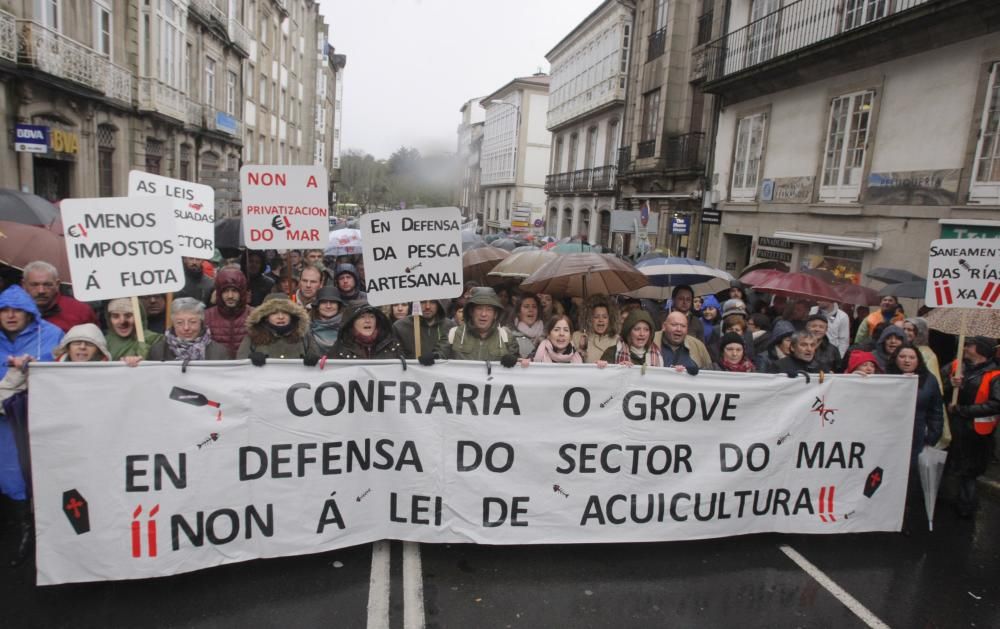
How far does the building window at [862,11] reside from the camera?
1291 centimetres

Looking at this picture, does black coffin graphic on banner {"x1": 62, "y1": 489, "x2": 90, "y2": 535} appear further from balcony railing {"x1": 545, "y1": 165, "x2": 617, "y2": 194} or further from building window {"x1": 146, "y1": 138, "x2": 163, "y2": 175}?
balcony railing {"x1": 545, "y1": 165, "x2": 617, "y2": 194}

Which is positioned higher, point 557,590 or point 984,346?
point 984,346

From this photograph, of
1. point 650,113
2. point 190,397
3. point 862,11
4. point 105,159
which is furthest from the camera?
point 650,113

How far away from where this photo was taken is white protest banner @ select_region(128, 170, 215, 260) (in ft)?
19.3

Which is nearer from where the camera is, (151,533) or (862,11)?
(151,533)

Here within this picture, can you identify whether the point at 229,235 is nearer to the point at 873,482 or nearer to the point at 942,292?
the point at 873,482

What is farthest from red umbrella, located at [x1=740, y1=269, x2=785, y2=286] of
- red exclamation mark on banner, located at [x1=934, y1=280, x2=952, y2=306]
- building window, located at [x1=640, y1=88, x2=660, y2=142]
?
building window, located at [x1=640, y1=88, x2=660, y2=142]

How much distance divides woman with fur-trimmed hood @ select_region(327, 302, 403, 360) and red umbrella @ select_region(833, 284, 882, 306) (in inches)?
248

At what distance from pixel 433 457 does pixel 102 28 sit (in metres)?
19.3

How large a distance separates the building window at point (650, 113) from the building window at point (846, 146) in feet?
35.1

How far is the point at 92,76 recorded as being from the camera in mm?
16484

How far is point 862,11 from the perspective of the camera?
13.4m

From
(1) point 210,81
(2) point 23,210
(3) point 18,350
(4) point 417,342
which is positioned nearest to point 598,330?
(4) point 417,342

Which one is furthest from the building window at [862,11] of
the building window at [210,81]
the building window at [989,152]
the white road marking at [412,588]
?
the building window at [210,81]
